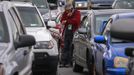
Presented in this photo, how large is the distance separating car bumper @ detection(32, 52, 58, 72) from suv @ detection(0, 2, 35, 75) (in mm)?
4164

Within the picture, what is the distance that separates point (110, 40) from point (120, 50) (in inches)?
27.2

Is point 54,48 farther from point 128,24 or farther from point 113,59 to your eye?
point 128,24

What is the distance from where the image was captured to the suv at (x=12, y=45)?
6.50m

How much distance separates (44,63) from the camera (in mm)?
12539

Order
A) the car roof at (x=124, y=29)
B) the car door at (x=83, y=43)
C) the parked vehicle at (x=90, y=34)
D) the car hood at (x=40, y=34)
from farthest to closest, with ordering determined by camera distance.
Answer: the car door at (x=83, y=43)
the parked vehicle at (x=90, y=34)
the car hood at (x=40, y=34)
the car roof at (x=124, y=29)

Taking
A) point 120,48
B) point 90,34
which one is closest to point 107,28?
point 120,48

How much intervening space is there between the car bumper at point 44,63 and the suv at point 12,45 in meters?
4.16

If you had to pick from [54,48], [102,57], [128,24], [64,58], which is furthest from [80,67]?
[128,24]

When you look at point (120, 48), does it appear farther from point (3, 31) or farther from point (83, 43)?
point (83, 43)

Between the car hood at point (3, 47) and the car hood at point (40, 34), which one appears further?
the car hood at point (40, 34)

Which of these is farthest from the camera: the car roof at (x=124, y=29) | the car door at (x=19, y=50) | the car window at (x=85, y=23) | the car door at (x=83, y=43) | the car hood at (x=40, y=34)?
the car window at (x=85, y=23)

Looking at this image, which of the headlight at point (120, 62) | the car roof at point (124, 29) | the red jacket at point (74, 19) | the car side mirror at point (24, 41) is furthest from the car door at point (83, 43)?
the car roof at point (124, 29)

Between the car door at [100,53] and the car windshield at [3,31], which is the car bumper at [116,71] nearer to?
the car door at [100,53]

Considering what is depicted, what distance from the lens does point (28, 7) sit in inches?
552
